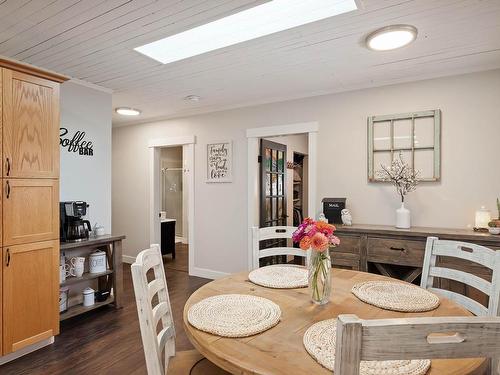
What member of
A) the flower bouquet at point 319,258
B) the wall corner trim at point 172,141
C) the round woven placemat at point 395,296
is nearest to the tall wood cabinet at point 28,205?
the flower bouquet at point 319,258

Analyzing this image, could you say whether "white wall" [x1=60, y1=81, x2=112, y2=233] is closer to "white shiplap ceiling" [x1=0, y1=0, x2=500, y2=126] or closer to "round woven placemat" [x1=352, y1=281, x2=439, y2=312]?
"white shiplap ceiling" [x1=0, y1=0, x2=500, y2=126]

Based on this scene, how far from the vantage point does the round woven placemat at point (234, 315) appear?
3.86 ft

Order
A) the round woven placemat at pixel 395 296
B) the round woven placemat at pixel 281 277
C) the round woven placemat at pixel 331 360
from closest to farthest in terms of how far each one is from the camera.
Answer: the round woven placemat at pixel 331 360 → the round woven placemat at pixel 395 296 → the round woven placemat at pixel 281 277

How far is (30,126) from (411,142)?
343 cm

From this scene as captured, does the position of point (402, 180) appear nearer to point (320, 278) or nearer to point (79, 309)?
point (320, 278)

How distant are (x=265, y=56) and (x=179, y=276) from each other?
10.9ft

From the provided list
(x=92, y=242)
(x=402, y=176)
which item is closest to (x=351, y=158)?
(x=402, y=176)

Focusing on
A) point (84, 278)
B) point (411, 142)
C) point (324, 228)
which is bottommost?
point (84, 278)

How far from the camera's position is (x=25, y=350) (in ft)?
7.89

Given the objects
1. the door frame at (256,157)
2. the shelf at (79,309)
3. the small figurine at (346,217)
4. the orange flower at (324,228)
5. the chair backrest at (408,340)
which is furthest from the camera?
the door frame at (256,157)

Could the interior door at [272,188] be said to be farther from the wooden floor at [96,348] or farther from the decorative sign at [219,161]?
the wooden floor at [96,348]

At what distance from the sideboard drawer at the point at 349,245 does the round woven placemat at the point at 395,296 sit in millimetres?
1257

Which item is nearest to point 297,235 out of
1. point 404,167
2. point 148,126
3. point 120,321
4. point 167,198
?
point 404,167

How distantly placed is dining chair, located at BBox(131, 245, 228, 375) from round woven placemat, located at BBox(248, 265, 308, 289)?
499mm
